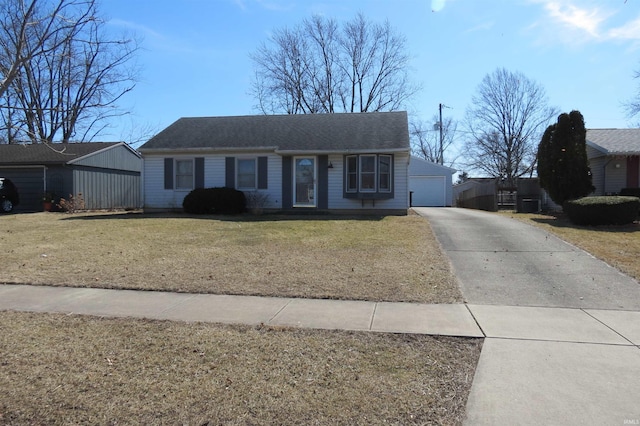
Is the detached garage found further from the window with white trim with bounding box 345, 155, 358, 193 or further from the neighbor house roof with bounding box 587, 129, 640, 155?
the window with white trim with bounding box 345, 155, 358, 193

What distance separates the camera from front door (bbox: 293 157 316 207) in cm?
1841

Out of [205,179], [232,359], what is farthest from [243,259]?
[205,179]

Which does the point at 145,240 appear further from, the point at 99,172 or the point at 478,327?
the point at 99,172

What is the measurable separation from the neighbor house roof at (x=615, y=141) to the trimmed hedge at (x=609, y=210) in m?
5.58

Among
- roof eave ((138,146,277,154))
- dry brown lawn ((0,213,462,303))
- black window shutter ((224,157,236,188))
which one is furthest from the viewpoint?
black window shutter ((224,157,236,188))

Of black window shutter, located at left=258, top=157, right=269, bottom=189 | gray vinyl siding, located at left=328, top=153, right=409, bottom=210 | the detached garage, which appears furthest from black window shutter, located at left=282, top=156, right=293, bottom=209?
the detached garage

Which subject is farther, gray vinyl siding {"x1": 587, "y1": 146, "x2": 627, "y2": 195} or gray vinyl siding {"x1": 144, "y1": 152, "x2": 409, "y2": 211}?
gray vinyl siding {"x1": 587, "y1": 146, "x2": 627, "y2": 195}

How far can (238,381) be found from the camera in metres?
3.75

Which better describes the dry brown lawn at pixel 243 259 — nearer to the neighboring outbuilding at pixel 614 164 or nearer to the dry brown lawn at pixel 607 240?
the dry brown lawn at pixel 607 240

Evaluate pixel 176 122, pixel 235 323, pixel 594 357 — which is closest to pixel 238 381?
pixel 235 323

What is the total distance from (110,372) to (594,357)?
4.55 metres

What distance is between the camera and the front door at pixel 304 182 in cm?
1841

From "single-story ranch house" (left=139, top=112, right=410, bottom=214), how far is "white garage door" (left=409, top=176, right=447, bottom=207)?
15.1 m

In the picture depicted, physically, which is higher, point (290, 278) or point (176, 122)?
point (176, 122)
